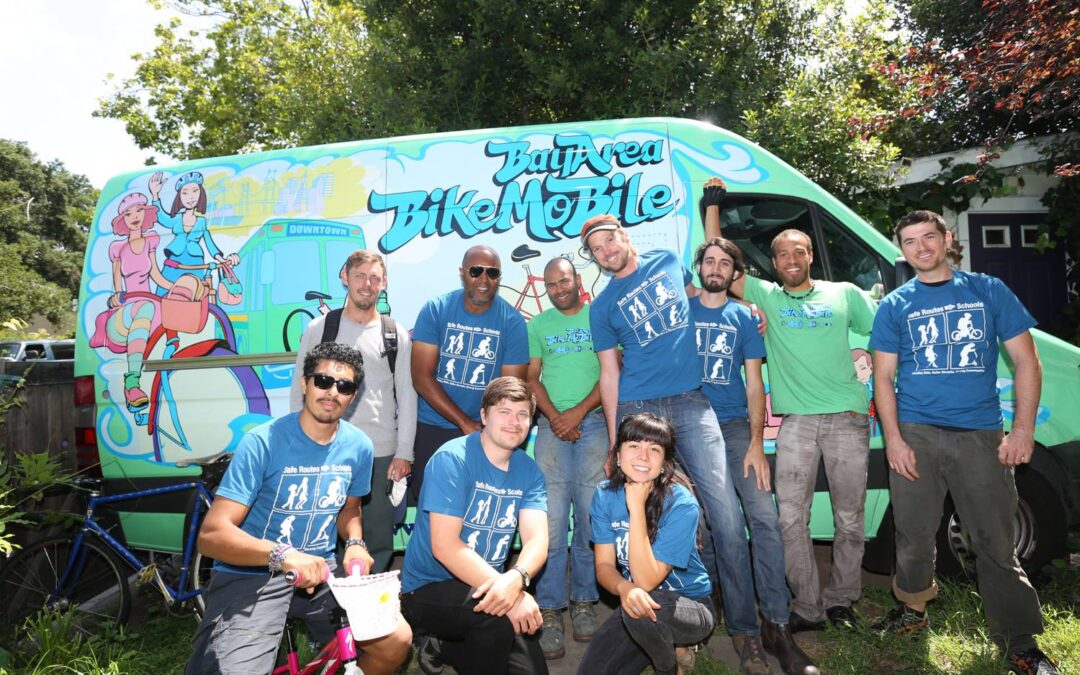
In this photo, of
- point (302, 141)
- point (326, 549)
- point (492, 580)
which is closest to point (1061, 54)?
point (492, 580)

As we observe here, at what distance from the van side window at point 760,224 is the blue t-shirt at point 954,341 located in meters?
0.72

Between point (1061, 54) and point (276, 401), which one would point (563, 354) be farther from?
point (1061, 54)

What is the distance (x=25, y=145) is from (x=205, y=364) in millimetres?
39017

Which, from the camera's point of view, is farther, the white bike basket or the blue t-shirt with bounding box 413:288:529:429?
the blue t-shirt with bounding box 413:288:529:429

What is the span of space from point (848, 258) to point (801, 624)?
2.00 m

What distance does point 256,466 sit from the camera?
274cm

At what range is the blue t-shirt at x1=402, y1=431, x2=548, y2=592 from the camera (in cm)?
292

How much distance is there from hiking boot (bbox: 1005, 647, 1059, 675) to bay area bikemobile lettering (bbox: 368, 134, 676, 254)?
8.72 ft

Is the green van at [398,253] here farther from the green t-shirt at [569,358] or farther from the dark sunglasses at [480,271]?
the dark sunglasses at [480,271]

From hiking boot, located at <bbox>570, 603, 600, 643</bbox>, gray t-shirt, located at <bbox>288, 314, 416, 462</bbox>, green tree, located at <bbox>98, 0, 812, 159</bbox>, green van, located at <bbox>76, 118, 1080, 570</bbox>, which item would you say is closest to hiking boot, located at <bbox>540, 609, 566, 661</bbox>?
hiking boot, located at <bbox>570, 603, 600, 643</bbox>

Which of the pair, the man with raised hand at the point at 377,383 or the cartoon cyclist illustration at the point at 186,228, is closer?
the man with raised hand at the point at 377,383

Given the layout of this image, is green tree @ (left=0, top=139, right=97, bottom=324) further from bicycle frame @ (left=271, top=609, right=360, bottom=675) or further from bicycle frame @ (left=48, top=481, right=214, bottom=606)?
bicycle frame @ (left=271, top=609, right=360, bottom=675)

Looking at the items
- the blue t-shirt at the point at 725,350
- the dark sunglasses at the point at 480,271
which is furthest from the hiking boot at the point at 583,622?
the dark sunglasses at the point at 480,271

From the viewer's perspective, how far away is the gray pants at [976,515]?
130 inches
